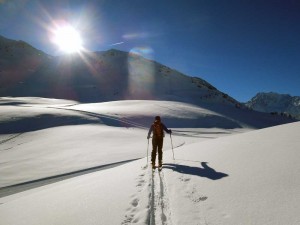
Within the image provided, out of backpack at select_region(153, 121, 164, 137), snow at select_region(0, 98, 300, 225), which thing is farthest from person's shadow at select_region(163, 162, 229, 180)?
backpack at select_region(153, 121, 164, 137)

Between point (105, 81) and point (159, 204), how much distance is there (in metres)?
74.3

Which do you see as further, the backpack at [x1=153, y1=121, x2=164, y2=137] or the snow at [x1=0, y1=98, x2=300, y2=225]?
the backpack at [x1=153, y1=121, x2=164, y2=137]

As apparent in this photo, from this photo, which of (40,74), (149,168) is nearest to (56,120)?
(149,168)

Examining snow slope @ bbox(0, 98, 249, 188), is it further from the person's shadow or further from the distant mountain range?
the distant mountain range

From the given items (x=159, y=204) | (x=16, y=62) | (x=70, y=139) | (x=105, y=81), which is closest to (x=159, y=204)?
(x=159, y=204)

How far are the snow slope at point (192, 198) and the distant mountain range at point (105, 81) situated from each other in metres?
46.7

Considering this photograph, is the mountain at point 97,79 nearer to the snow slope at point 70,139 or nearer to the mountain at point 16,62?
the mountain at point 16,62

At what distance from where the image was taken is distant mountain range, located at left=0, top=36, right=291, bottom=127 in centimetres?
6694

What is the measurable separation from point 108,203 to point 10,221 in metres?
2.04

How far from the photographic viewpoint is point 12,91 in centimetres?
7356

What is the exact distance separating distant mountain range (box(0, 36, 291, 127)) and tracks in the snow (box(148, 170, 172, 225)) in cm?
4731

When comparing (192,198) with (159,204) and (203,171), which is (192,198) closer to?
(159,204)

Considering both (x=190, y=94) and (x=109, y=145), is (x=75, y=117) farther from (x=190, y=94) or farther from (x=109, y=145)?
(x=190, y=94)

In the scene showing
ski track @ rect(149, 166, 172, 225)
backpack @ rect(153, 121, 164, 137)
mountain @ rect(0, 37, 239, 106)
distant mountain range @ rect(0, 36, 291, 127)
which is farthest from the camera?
mountain @ rect(0, 37, 239, 106)
